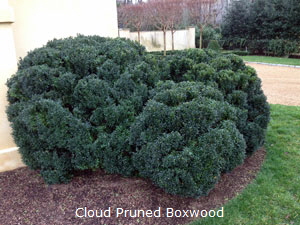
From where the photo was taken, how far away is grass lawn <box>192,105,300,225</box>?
10.3 ft

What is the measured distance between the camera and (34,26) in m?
4.66

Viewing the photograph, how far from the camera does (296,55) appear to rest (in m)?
18.8

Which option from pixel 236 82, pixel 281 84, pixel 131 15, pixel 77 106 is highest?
pixel 131 15

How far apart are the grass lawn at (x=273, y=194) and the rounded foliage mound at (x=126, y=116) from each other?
456mm

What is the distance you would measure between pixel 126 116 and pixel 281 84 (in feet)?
29.2

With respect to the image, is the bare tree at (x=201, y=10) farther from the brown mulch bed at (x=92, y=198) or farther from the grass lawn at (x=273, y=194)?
the brown mulch bed at (x=92, y=198)

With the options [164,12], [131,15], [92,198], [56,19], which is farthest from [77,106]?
[131,15]

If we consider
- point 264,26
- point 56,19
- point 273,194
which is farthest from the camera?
point 264,26

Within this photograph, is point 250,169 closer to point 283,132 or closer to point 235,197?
point 235,197

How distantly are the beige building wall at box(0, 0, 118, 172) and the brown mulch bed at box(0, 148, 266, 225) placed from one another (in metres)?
0.78

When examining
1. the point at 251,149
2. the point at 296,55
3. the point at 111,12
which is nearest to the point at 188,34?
the point at 296,55

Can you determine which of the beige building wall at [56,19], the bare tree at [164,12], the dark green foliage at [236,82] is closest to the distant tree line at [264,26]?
the bare tree at [164,12]

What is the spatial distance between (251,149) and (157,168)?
1.90 meters

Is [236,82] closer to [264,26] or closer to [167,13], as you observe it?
[264,26]
